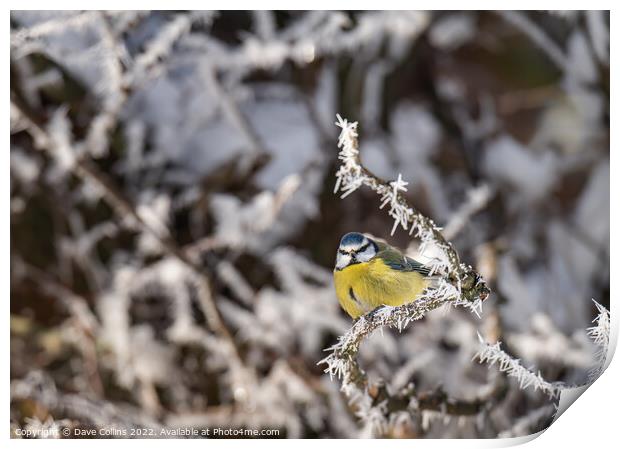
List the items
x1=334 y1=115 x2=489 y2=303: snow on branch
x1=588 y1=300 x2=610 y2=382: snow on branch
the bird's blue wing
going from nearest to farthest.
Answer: x1=334 y1=115 x2=489 y2=303: snow on branch, the bird's blue wing, x1=588 y1=300 x2=610 y2=382: snow on branch

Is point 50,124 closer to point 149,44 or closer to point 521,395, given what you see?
point 149,44

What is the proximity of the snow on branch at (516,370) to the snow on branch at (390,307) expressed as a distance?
2.9 inches

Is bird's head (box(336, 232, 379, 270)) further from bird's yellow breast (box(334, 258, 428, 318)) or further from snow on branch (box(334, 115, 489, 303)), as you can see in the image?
snow on branch (box(334, 115, 489, 303))

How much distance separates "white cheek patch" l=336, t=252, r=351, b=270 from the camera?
2.48 feet

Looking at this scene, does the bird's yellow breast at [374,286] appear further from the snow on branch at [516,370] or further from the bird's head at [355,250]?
the snow on branch at [516,370]

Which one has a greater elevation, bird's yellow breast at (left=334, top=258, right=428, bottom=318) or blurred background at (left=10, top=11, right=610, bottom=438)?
blurred background at (left=10, top=11, right=610, bottom=438)

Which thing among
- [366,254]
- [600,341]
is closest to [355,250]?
[366,254]

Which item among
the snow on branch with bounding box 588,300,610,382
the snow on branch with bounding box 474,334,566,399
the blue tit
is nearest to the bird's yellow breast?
the blue tit

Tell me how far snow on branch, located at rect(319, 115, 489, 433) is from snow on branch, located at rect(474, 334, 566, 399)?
0.07 meters

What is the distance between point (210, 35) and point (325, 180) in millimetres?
260

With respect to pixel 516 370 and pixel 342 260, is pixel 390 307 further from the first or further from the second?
pixel 516 370

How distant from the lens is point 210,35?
86 cm

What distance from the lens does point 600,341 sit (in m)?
0.82

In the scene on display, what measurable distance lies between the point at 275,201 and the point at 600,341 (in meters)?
0.49
